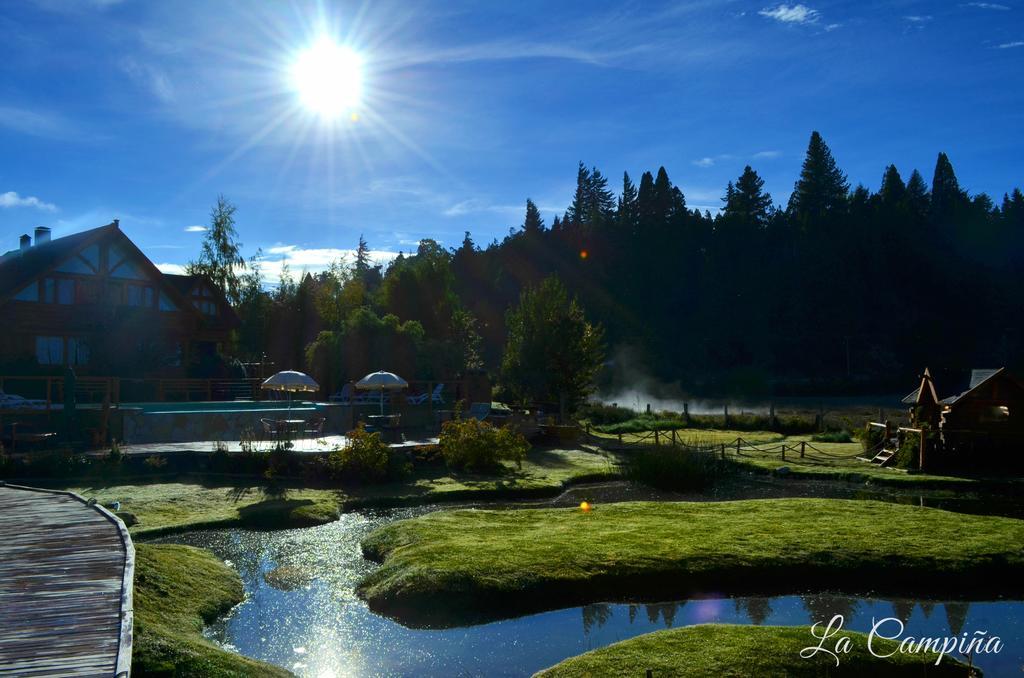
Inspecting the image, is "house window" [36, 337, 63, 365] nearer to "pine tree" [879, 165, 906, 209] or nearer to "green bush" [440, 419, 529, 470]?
"green bush" [440, 419, 529, 470]

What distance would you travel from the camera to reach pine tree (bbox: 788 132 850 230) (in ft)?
399

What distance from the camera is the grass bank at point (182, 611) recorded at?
7.97 meters

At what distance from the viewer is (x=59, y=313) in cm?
3547

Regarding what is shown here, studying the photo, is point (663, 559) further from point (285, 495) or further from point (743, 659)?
point (285, 495)

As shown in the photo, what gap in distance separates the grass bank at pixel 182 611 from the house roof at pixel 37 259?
2732 cm

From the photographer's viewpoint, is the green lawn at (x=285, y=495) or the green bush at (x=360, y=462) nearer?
the green lawn at (x=285, y=495)

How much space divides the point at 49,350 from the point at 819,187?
381ft

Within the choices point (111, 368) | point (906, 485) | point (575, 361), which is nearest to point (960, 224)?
point (575, 361)

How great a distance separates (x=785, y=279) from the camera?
11462 cm

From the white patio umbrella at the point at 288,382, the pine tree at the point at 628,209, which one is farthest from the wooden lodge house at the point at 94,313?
the pine tree at the point at 628,209

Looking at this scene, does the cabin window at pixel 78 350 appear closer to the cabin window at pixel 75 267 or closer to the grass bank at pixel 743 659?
the cabin window at pixel 75 267

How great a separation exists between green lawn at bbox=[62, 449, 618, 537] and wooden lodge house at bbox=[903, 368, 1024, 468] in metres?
11.7

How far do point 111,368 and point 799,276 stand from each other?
327 ft

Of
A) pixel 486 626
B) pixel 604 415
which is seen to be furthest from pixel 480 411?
pixel 486 626
